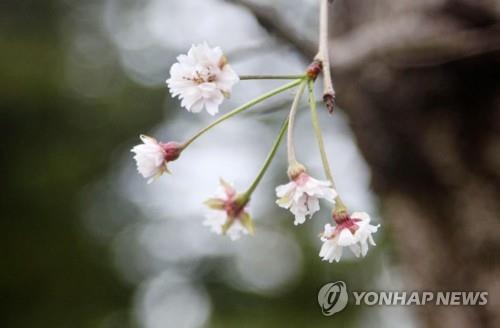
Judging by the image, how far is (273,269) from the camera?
4.28 metres

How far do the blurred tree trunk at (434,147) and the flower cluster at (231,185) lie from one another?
0.76 meters

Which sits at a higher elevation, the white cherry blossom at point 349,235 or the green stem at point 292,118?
the green stem at point 292,118

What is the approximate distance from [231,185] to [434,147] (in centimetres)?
101

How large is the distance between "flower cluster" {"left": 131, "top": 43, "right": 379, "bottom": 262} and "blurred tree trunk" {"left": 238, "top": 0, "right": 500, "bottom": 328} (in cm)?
76

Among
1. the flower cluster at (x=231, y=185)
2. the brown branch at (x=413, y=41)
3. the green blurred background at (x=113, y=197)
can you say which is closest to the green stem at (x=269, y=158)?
the flower cluster at (x=231, y=185)

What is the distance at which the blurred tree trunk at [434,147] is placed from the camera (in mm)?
A: 1442

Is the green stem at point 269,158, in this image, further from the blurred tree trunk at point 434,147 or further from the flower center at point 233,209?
the blurred tree trunk at point 434,147

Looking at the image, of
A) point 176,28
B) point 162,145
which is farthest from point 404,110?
point 176,28

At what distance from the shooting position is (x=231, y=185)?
652 millimetres

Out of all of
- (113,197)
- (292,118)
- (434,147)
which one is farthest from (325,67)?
(113,197)

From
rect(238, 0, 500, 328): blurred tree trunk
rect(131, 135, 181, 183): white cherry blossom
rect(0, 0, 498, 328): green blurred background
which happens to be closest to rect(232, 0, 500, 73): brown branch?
rect(238, 0, 500, 328): blurred tree trunk

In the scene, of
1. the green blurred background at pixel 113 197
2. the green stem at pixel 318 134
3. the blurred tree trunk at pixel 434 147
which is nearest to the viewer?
the green stem at pixel 318 134

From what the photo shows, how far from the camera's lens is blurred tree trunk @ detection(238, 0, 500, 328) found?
1442mm

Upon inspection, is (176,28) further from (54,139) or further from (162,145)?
(162,145)
